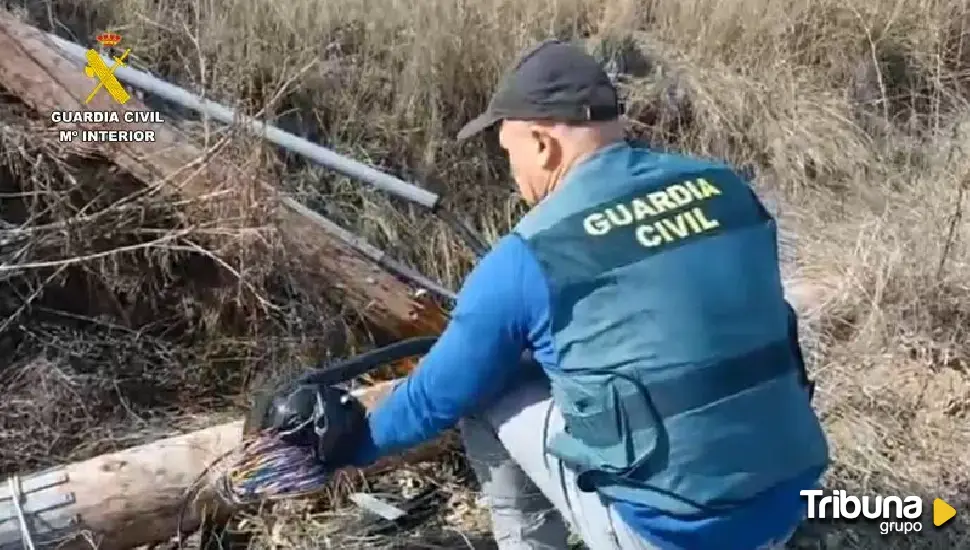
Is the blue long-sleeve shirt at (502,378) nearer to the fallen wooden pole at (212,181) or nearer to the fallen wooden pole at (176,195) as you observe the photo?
the fallen wooden pole at (176,195)

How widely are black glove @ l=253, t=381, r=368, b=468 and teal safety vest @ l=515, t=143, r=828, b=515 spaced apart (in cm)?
45

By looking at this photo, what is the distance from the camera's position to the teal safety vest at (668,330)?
1842 millimetres

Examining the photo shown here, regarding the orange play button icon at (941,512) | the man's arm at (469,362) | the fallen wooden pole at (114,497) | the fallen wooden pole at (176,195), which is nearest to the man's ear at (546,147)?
the man's arm at (469,362)

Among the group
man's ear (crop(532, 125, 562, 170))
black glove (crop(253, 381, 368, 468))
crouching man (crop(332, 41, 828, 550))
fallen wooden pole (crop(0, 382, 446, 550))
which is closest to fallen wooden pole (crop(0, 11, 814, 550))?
fallen wooden pole (crop(0, 382, 446, 550))

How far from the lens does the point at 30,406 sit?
3055 mm

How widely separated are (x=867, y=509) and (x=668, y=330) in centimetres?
143

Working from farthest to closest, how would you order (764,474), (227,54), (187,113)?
(227,54), (187,113), (764,474)

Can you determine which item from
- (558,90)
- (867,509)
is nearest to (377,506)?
(867,509)

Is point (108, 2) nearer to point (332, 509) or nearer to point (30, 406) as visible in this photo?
point (30, 406)

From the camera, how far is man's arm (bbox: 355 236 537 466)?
→ 6.23 feet

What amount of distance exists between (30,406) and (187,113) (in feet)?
3.76

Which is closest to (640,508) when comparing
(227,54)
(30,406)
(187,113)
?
(30,406)

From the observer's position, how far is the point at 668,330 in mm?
1838

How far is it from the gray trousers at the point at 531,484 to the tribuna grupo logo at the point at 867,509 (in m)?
0.86
